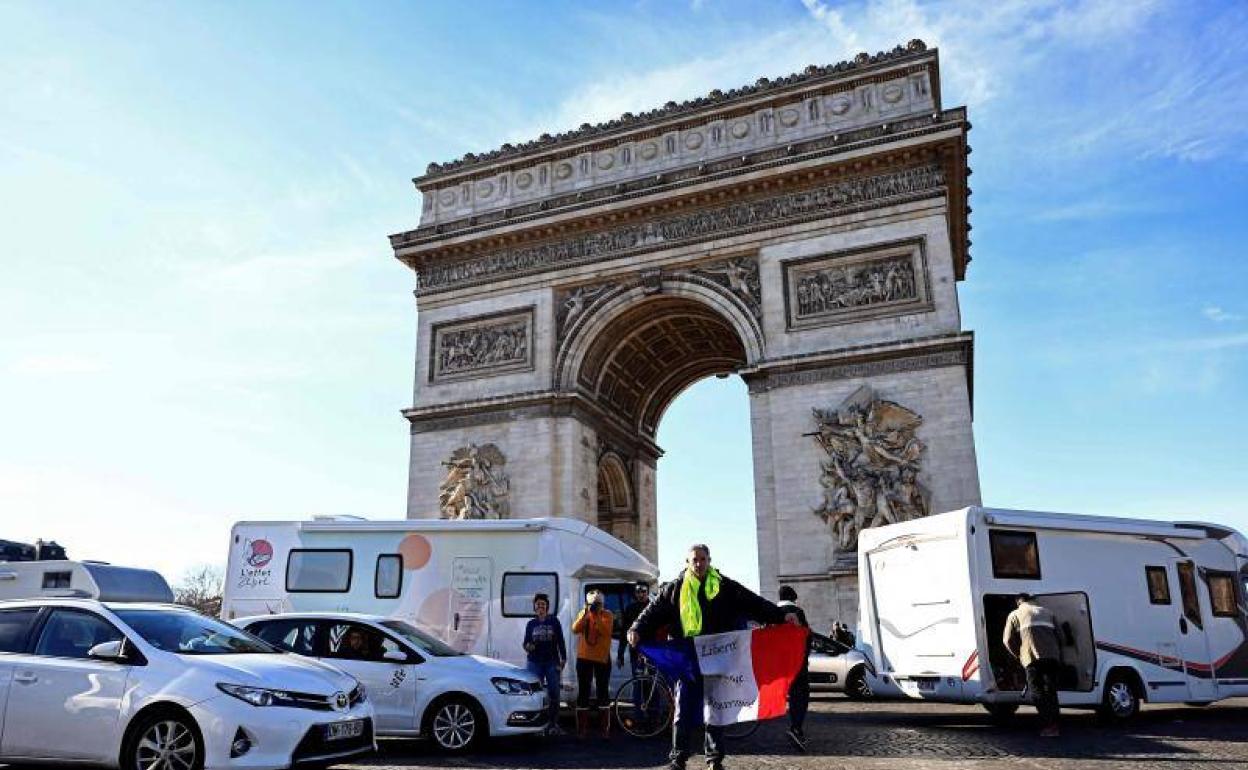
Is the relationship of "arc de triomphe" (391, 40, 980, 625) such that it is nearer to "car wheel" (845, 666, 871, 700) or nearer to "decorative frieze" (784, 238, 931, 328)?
"decorative frieze" (784, 238, 931, 328)

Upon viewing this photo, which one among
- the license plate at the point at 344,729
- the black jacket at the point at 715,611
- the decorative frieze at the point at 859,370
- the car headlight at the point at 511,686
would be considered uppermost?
the decorative frieze at the point at 859,370

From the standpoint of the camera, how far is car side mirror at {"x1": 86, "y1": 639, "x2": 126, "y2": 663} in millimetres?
6355

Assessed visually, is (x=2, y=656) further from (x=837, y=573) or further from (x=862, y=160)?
(x=862, y=160)

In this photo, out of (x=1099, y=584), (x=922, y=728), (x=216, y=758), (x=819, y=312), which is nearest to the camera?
(x=216, y=758)

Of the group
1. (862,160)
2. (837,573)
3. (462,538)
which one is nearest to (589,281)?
(862,160)

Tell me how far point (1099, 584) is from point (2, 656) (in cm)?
1162

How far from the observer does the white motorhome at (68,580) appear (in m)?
18.3

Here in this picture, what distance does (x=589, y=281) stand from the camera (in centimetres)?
2534

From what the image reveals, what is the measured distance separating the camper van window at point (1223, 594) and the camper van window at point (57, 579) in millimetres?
20626

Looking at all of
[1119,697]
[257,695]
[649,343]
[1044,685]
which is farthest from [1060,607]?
[649,343]

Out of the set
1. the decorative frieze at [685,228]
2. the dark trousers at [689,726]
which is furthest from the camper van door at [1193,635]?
the decorative frieze at [685,228]

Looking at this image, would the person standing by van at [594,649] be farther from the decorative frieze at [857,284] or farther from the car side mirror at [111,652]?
the decorative frieze at [857,284]

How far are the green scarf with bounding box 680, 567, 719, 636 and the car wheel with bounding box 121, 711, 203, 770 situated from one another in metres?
3.46

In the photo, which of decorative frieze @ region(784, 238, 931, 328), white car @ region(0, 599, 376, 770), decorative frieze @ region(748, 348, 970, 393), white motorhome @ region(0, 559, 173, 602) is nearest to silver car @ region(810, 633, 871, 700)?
decorative frieze @ region(748, 348, 970, 393)
